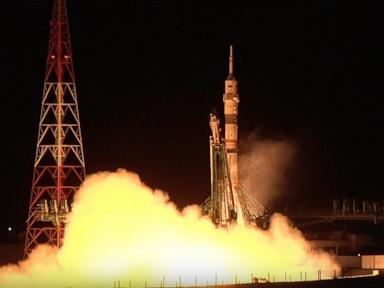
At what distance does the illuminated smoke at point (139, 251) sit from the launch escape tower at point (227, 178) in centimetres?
226

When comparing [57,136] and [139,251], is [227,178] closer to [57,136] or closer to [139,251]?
[139,251]

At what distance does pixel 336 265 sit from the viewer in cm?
5928

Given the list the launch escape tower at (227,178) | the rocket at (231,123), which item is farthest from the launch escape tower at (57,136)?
the rocket at (231,123)

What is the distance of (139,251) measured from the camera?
5297 centimetres

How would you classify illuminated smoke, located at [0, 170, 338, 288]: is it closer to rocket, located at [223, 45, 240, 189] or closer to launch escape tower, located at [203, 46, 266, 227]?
launch escape tower, located at [203, 46, 266, 227]

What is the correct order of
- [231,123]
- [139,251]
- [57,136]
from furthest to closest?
[231,123] < [57,136] < [139,251]

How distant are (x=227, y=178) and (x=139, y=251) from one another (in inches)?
362

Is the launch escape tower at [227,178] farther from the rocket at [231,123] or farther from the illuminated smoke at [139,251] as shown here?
the illuminated smoke at [139,251]

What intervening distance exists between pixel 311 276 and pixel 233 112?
11568mm

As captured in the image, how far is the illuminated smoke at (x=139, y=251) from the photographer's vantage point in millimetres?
51500

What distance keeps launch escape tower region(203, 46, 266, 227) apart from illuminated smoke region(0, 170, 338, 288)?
7.42 feet

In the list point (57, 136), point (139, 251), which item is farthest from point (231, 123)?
point (139, 251)

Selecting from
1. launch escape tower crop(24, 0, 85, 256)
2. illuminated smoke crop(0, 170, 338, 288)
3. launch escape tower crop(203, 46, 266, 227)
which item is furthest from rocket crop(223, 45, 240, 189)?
launch escape tower crop(24, 0, 85, 256)

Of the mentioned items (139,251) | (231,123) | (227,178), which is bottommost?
(139,251)
